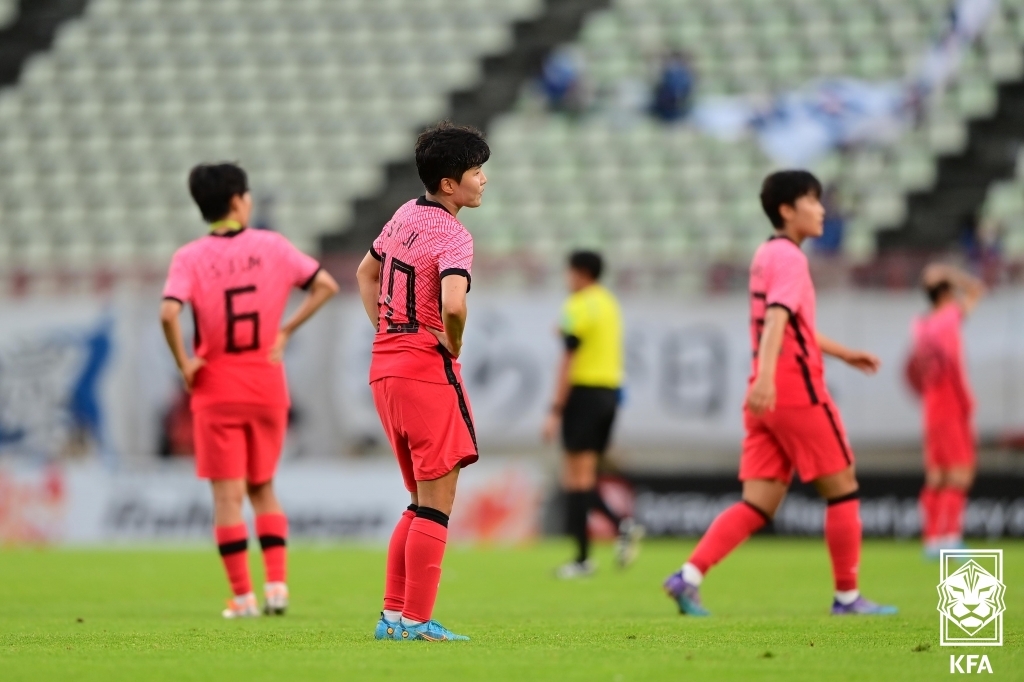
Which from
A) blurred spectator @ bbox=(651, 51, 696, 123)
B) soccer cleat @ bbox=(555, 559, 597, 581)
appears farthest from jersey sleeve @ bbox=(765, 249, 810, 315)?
blurred spectator @ bbox=(651, 51, 696, 123)

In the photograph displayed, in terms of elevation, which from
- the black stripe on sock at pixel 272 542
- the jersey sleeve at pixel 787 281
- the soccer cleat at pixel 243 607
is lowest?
the soccer cleat at pixel 243 607

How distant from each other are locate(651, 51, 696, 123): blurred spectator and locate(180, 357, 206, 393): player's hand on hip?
13.5 meters

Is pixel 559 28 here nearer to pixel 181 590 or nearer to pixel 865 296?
pixel 865 296

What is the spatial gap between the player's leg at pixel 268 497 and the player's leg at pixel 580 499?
3752 millimetres

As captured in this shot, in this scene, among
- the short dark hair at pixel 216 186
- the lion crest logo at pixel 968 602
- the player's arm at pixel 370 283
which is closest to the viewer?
the player's arm at pixel 370 283

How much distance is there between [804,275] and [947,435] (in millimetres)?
6142

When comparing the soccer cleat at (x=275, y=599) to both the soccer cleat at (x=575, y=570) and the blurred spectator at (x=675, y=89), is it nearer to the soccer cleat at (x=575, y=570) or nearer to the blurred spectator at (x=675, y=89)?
the soccer cleat at (x=575, y=570)

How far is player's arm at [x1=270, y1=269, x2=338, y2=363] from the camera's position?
816 centimetres

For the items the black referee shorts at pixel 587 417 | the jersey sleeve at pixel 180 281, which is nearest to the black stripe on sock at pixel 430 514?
the jersey sleeve at pixel 180 281

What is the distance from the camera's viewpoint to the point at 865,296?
50.6 feet

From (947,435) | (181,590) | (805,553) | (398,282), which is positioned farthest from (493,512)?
(398,282)

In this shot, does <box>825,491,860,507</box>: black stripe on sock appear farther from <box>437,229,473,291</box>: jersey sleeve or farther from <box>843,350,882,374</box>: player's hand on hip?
<box>437,229,473,291</box>: jersey sleeve

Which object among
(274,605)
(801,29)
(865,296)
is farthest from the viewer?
(801,29)

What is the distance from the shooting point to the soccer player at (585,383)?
38.3 feet
